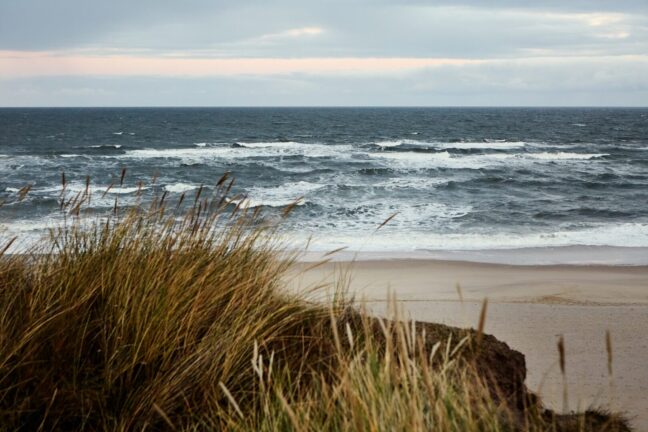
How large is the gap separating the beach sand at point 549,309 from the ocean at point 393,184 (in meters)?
1.51

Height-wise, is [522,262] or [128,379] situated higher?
[128,379]

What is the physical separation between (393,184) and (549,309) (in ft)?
59.1

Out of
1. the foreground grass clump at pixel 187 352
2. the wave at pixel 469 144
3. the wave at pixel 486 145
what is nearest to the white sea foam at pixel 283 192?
the foreground grass clump at pixel 187 352

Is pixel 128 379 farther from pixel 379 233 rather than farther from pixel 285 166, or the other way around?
pixel 285 166

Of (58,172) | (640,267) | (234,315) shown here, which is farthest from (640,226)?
(58,172)

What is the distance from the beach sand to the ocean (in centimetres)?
151

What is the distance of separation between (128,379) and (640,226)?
698 inches

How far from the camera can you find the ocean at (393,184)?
16.0 metres

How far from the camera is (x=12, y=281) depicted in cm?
380

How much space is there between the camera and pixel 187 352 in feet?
10.3

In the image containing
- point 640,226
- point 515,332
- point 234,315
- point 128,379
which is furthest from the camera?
point 640,226

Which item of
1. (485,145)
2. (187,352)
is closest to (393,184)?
(187,352)

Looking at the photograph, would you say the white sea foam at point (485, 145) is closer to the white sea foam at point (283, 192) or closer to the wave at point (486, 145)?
the wave at point (486, 145)

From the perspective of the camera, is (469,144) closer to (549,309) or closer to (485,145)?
(485,145)
